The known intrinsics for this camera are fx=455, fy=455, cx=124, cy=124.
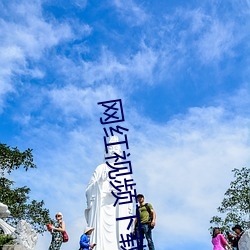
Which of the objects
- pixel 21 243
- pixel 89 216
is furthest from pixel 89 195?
pixel 21 243

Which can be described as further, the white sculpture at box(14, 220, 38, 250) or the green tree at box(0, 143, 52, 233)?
the green tree at box(0, 143, 52, 233)

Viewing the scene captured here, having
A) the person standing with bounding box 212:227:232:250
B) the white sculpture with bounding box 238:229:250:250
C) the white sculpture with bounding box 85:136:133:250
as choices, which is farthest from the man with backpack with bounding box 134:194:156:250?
the white sculpture with bounding box 85:136:133:250

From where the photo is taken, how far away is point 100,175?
13391 mm

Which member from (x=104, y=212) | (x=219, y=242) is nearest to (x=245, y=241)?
(x=219, y=242)

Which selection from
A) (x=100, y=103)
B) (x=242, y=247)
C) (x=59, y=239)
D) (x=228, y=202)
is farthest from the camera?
(x=228, y=202)

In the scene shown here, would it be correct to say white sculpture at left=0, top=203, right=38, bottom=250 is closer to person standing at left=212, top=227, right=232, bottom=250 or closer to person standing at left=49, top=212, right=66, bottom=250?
person standing at left=49, top=212, right=66, bottom=250

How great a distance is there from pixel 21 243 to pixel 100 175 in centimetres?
389

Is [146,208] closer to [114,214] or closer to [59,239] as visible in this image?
[59,239]

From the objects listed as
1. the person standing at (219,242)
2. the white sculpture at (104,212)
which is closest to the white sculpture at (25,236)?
the white sculpture at (104,212)

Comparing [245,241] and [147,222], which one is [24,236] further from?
[245,241]

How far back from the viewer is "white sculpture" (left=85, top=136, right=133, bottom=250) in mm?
12578

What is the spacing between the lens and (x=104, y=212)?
42.7ft

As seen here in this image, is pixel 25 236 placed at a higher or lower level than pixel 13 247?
higher

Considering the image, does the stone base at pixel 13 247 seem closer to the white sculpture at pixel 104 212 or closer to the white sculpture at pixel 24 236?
the white sculpture at pixel 24 236
